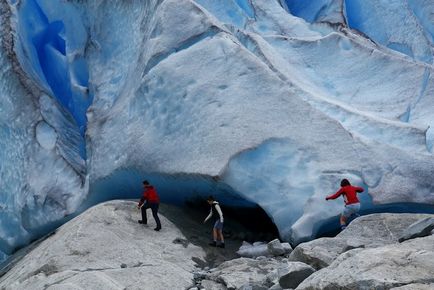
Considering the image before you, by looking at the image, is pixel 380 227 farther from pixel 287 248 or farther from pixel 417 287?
pixel 417 287

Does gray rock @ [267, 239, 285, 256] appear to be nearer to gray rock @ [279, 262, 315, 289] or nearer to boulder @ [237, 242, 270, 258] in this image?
boulder @ [237, 242, 270, 258]

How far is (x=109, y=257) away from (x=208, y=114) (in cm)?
260

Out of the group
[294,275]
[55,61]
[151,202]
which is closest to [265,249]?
[151,202]

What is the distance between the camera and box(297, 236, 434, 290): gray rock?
13.0 feet

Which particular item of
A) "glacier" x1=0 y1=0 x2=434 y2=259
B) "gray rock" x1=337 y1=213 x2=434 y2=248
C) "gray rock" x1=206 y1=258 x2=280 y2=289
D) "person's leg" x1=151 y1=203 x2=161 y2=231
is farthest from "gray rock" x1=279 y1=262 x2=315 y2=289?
"person's leg" x1=151 y1=203 x2=161 y2=231

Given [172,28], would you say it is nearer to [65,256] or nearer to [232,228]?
[232,228]

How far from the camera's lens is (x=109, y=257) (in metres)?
6.49

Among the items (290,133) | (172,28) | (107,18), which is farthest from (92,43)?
(290,133)

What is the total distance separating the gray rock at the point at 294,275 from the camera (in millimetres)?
4926

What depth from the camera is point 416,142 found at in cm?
792

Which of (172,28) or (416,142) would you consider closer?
(416,142)

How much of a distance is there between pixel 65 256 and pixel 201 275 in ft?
4.85

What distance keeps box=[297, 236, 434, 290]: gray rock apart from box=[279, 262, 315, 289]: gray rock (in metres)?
0.39

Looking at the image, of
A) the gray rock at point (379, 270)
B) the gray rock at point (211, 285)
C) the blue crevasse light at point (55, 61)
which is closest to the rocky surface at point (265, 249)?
the gray rock at point (211, 285)
